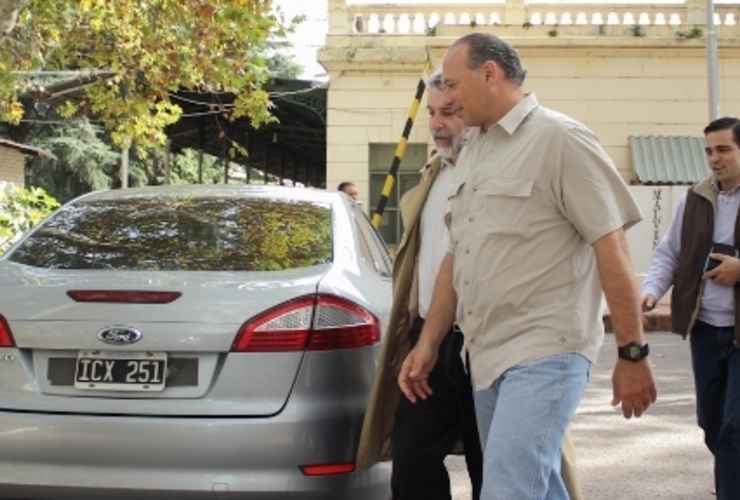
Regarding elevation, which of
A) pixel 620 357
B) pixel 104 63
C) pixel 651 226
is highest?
pixel 104 63

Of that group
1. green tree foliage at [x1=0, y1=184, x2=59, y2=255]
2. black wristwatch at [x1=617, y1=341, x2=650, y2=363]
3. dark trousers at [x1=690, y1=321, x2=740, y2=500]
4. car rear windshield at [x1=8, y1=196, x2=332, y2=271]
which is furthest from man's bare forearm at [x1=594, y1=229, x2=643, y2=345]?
green tree foliage at [x1=0, y1=184, x2=59, y2=255]

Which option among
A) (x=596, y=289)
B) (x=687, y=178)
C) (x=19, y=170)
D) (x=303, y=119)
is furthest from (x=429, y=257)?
(x=19, y=170)

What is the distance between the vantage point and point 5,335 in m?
3.45

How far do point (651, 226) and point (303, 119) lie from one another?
10063 millimetres

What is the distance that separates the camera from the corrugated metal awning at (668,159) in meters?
17.9

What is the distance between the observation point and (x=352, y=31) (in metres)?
19.8

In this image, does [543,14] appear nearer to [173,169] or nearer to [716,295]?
[716,295]

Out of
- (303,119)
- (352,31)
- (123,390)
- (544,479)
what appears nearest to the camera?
(544,479)

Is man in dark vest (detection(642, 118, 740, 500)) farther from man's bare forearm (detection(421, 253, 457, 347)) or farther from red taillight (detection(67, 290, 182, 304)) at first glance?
red taillight (detection(67, 290, 182, 304))

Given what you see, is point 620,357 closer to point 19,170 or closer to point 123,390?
point 123,390

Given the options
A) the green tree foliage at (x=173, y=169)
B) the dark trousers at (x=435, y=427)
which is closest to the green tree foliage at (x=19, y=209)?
the dark trousers at (x=435, y=427)

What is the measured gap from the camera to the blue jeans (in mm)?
2590

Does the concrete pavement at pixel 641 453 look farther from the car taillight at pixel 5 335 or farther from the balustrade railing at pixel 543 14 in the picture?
the balustrade railing at pixel 543 14

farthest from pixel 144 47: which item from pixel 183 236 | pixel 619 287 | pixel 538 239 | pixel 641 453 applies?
pixel 619 287
